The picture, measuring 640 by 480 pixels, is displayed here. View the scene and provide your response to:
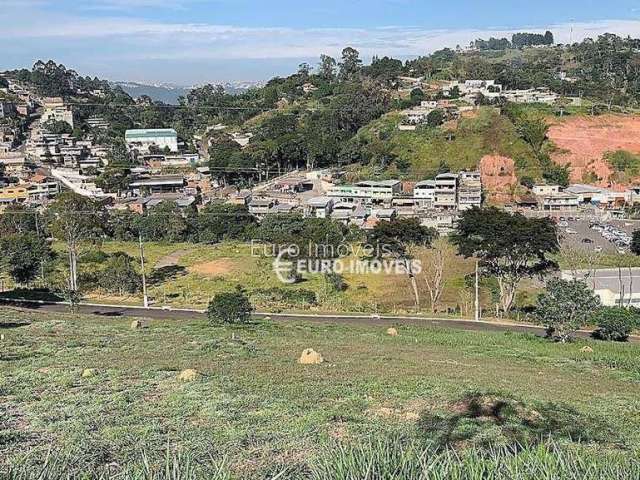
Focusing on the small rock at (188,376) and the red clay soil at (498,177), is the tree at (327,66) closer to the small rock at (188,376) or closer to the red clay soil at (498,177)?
the red clay soil at (498,177)

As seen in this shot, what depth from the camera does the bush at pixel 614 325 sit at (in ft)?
54.9

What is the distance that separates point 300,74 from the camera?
9000 centimetres

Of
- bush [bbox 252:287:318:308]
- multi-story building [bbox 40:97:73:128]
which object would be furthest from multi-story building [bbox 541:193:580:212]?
multi-story building [bbox 40:97:73:128]

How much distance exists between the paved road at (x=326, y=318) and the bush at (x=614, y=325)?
92 cm

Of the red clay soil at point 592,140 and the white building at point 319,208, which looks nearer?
the white building at point 319,208

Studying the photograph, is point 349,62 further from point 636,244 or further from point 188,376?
point 188,376

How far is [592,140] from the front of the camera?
55.1 m

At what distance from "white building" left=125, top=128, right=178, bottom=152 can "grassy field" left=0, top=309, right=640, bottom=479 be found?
60.5 m

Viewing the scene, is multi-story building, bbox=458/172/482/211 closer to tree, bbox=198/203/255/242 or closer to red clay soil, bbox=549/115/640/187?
red clay soil, bbox=549/115/640/187

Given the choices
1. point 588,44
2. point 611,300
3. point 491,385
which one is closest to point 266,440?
point 491,385

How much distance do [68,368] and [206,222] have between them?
30.3 meters

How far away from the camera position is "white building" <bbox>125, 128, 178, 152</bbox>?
71.2 meters

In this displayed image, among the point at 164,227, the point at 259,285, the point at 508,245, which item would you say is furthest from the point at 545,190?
the point at 259,285

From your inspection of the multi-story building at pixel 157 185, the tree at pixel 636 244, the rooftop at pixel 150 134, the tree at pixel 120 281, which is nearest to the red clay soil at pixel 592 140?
the tree at pixel 636 244
